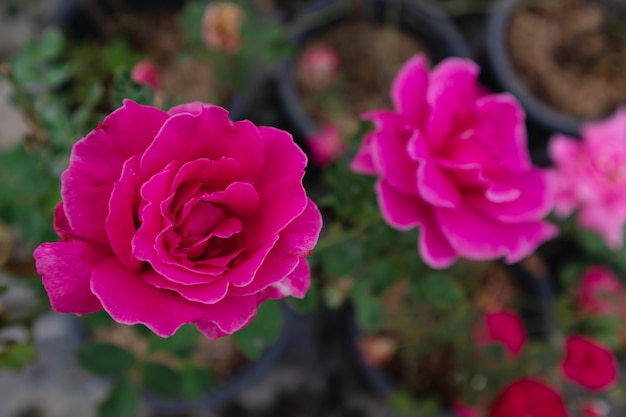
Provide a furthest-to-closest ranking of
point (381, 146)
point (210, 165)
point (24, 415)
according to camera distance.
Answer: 1. point (24, 415)
2. point (381, 146)
3. point (210, 165)

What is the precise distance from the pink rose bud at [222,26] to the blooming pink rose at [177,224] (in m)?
0.54

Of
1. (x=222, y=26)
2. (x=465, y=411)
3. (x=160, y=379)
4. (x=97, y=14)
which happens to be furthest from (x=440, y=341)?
(x=97, y=14)

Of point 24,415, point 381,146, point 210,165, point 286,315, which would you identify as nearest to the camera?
point 210,165

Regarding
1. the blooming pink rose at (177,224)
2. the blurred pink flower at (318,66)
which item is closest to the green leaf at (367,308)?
the blooming pink rose at (177,224)

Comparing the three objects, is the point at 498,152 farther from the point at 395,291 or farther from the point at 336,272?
the point at 395,291

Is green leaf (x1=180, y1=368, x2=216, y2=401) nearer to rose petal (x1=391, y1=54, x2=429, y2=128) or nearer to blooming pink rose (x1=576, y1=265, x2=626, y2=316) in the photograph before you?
rose petal (x1=391, y1=54, x2=429, y2=128)

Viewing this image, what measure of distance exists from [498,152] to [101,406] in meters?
0.45

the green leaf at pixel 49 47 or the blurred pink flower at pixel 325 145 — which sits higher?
the green leaf at pixel 49 47

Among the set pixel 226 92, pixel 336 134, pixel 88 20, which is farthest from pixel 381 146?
pixel 88 20

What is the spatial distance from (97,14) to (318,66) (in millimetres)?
410

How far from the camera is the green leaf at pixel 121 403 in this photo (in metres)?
0.58

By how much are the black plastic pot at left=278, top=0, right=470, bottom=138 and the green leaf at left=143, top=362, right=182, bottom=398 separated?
55 cm

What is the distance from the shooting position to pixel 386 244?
583 mm

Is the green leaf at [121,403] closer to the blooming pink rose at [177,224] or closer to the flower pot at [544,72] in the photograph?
the blooming pink rose at [177,224]
